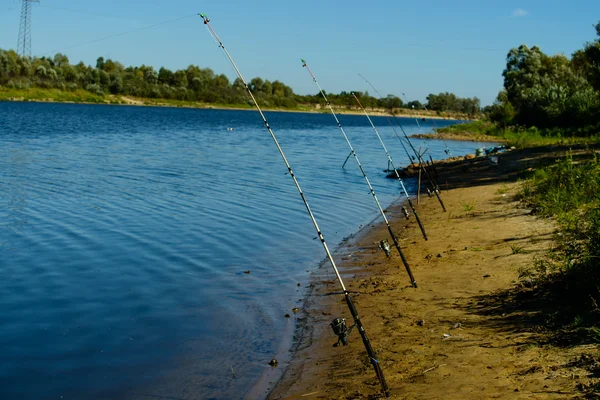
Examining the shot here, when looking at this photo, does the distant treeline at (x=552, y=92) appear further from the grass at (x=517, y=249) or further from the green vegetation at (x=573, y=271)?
the grass at (x=517, y=249)

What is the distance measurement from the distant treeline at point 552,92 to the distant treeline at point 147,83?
18595 mm

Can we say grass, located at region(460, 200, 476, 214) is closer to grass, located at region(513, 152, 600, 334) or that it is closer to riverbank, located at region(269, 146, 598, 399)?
riverbank, located at region(269, 146, 598, 399)

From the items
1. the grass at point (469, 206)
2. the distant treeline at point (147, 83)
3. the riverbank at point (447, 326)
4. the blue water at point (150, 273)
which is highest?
the distant treeline at point (147, 83)

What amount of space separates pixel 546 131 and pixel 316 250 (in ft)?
102

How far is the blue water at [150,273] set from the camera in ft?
23.7

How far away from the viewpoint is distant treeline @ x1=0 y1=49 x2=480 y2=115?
109 metres

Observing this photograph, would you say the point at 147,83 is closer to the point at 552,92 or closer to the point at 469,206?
the point at 552,92

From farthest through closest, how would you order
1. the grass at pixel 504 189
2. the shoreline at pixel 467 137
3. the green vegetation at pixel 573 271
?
the shoreline at pixel 467 137 < the grass at pixel 504 189 < the green vegetation at pixel 573 271

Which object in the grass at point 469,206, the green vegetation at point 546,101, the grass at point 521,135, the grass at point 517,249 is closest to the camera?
the grass at point 517,249

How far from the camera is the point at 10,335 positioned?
26.5ft

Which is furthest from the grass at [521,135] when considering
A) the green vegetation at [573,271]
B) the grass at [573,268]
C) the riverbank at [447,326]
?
the riverbank at [447,326]

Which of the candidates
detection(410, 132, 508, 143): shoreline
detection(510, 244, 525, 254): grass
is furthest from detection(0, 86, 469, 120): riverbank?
detection(510, 244, 525, 254): grass

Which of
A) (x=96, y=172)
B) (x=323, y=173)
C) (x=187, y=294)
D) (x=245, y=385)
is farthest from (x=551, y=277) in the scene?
(x=323, y=173)

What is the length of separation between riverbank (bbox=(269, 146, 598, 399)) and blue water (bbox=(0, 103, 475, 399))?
788 millimetres
